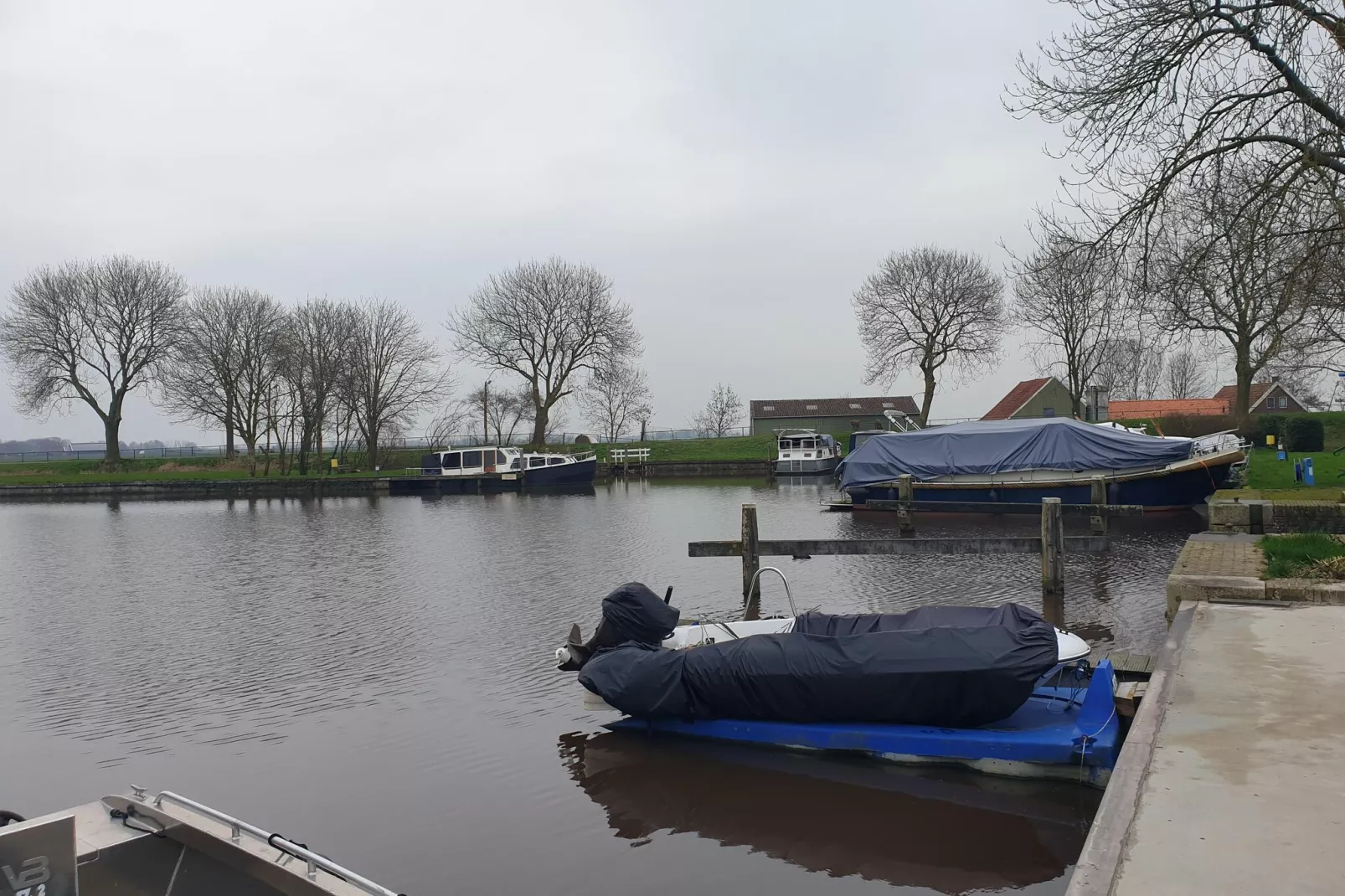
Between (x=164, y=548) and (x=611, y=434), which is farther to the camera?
(x=611, y=434)

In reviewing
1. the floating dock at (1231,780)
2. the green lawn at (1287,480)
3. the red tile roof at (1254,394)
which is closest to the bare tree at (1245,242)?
the green lawn at (1287,480)

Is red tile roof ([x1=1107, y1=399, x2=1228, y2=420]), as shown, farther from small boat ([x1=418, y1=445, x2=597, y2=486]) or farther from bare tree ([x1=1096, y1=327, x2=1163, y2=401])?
small boat ([x1=418, y1=445, x2=597, y2=486])

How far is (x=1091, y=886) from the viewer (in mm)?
4508

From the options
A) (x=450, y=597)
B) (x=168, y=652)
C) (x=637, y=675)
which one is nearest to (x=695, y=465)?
(x=450, y=597)

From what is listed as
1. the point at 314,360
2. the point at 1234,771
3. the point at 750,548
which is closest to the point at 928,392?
the point at 314,360

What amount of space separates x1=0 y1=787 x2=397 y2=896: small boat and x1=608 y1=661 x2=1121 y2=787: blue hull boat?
4.70 metres

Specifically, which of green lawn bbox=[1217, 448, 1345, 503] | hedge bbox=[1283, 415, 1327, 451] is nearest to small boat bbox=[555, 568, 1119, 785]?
green lawn bbox=[1217, 448, 1345, 503]

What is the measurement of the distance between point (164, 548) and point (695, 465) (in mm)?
40530

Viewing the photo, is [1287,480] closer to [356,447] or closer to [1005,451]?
[1005,451]

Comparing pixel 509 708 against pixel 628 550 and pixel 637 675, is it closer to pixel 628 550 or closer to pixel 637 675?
pixel 637 675

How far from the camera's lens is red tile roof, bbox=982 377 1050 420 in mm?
74231

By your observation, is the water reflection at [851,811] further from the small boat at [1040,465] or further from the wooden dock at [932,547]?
the small boat at [1040,465]

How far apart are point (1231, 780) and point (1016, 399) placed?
75.3 metres

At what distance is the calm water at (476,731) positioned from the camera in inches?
282
